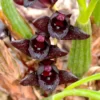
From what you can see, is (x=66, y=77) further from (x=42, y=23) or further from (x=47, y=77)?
(x=42, y=23)

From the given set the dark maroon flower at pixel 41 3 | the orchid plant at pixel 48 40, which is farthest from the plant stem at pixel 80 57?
the dark maroon flower at pixel 41 3

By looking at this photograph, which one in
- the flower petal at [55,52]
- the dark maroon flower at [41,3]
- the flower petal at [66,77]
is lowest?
the flower petal at [66,77]

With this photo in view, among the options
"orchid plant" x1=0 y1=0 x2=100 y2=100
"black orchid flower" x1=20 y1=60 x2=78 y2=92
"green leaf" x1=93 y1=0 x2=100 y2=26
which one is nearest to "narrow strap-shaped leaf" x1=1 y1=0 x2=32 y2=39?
"orchid plant" x1=0 y1=0 x2=100 y2=100

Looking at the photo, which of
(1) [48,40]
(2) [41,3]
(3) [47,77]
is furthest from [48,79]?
(2) [41,3]

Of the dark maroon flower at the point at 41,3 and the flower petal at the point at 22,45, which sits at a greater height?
the dark maroon flower at the point at 41,3

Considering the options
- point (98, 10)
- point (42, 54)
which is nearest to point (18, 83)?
point (42, 54)

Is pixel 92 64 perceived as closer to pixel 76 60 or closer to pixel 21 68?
pixel 76 60

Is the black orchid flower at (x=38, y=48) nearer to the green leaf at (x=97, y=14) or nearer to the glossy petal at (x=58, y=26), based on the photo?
the glossy petal at (x=58, y=26)
